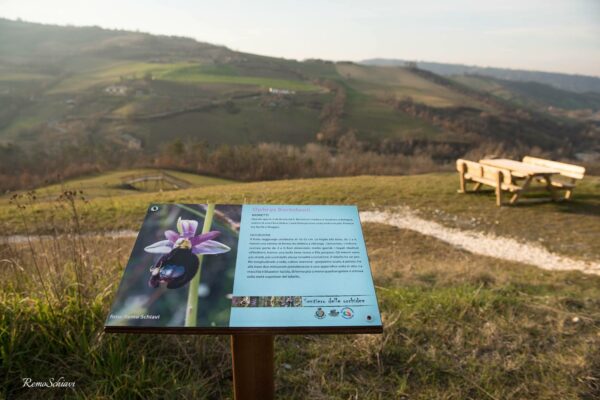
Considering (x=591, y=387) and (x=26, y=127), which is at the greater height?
(x=591, y=387)

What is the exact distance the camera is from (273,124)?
51469 millimetres

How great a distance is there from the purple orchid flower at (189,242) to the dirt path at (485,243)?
6.88 m

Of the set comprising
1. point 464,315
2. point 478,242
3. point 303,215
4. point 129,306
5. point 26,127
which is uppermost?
point 303,215

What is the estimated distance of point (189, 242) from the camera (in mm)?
2387

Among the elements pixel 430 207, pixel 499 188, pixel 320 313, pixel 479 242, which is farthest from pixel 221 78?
pixel 320 313

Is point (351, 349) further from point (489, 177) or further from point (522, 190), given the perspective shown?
point (489, 177)

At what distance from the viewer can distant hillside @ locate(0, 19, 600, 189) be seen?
31891 millimetres

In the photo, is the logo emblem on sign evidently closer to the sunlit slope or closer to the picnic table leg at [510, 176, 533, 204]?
the sunlit slope

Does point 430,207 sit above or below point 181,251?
below

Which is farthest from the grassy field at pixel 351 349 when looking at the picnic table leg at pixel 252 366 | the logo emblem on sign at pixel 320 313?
the logo emblem on sign at pixel 320 313

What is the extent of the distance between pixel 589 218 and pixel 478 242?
10.8 feet

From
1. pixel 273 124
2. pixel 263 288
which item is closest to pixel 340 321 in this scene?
pixel 263 288

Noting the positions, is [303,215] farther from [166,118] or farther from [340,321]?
[166,118]

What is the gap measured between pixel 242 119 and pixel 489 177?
43122 millimetres
